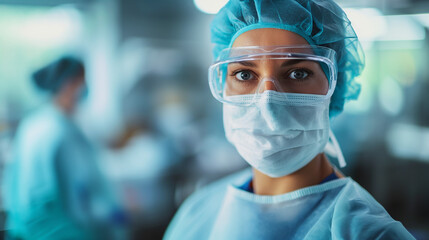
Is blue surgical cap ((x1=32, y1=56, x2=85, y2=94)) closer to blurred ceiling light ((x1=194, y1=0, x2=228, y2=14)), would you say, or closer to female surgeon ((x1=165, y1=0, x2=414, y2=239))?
blurred ceiling light ((x1=194, y1=0, x2=228, y2=14))

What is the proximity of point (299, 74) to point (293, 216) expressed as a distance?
34 cm

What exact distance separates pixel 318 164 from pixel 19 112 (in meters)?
2.53

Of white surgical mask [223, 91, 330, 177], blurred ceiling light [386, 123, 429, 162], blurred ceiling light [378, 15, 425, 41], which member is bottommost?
blurred ceiling light [386, 123, 429, 162]

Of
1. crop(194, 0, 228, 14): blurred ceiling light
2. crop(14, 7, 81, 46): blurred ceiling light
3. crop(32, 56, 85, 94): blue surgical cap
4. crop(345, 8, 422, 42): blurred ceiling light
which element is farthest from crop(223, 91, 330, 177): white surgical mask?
crop(14, 7, 81, 46): blurred ceiling light

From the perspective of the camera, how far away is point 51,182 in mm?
1756

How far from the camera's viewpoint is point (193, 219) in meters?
1.07

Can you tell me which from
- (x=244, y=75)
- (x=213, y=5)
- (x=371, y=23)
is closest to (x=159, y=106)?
(x=213, y=5)

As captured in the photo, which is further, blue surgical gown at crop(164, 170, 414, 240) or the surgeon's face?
the surgeon's face

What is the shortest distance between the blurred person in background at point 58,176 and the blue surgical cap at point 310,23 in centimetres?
135

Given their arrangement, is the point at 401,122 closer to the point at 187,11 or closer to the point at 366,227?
the point at 187,11

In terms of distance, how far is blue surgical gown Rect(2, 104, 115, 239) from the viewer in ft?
5.62

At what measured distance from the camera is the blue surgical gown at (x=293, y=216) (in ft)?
2.22

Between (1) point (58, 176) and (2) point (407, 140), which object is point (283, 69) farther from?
(2) point (407, 140)

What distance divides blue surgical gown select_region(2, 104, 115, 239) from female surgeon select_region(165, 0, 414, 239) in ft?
3.84
